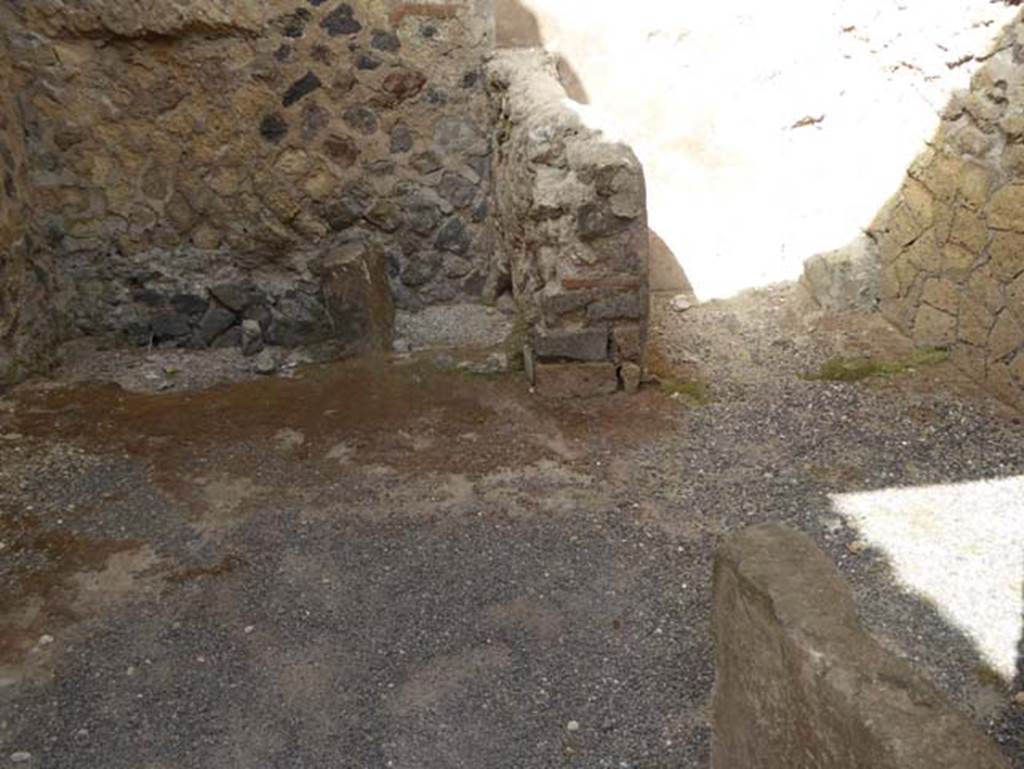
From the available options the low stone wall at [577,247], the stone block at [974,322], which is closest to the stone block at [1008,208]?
the stone block at [974,322]

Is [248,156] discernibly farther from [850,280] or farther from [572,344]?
[850,280]

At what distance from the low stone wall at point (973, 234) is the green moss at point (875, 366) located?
0.07 metres

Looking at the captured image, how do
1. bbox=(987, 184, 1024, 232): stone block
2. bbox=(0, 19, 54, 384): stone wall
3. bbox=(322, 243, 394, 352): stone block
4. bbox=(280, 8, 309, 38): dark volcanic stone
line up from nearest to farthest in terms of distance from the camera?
1. bbox=(987, 184, 1024, 232): stone block
2. bbox=(0, 19, 54, 384): stone wall
3. bbox=(280, 8, 309, 38): dark volcanic stone
4. bbox=(322, 243, 394, 352): stone block

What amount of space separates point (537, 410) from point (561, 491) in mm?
688

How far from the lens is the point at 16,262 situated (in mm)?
4715

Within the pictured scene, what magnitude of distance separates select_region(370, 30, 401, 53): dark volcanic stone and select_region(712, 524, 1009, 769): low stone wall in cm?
386

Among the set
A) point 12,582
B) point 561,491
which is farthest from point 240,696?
point 561,491

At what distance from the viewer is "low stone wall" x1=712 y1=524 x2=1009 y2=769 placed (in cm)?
133

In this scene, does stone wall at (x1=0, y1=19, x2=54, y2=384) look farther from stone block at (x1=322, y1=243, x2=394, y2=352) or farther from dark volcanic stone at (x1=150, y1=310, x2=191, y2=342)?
stone block at (x1=322, y1=243, x2=394, y2=352)

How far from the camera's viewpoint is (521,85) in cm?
461

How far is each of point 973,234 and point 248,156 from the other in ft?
11.8

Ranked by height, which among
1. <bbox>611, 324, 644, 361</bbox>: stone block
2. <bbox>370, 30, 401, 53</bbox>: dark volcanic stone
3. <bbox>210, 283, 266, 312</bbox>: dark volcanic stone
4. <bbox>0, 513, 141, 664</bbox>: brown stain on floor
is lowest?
<bbox>0, 513, 141, 664</bbox>: brown stain on floor

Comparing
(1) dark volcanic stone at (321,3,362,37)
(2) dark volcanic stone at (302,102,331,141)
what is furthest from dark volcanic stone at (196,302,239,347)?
(1) dark volcanic stone at (321,3,362,37)

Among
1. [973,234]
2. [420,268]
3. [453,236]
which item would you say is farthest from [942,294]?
[420,268]
